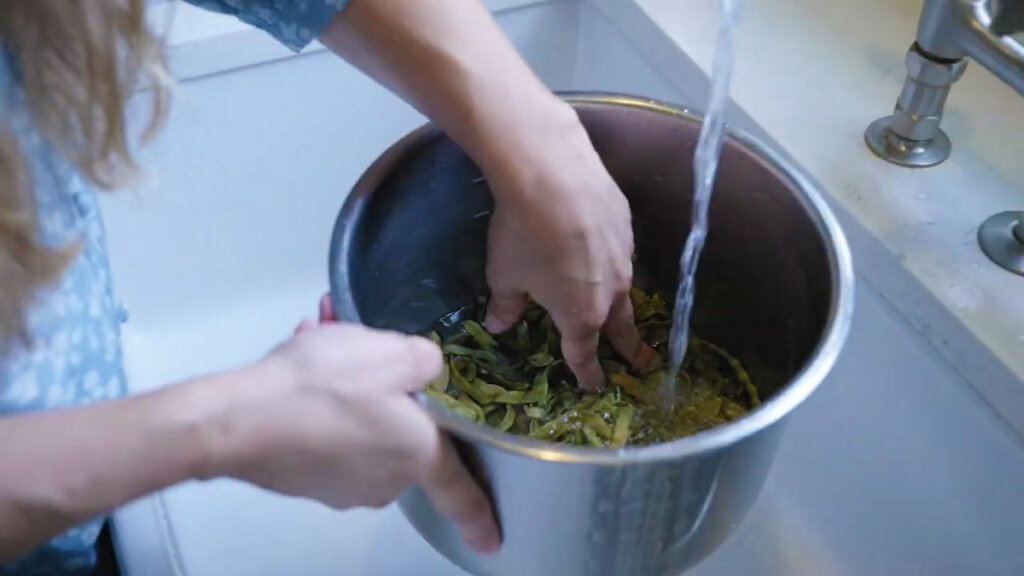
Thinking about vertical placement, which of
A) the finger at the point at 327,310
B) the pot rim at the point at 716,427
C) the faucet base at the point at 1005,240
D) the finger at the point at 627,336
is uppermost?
the pot rim at the point at 716,427

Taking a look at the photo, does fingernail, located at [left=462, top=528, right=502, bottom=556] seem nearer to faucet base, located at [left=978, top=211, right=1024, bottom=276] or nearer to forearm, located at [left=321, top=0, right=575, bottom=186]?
forearm, located at [left=321, top=0, right=575, bottom=186]

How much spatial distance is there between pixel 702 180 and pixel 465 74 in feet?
0.47

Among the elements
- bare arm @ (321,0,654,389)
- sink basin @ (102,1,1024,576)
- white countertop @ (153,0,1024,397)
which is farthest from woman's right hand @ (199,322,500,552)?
white countertop @ (153,0,1024,397)

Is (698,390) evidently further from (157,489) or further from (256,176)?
(256,176)

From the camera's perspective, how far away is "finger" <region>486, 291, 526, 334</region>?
556 mm

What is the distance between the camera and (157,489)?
0.36 m

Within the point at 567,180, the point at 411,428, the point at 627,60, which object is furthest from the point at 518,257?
the point at 627,60

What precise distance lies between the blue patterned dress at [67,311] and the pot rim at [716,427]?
93 millimetres

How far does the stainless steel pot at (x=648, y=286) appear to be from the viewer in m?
0.40

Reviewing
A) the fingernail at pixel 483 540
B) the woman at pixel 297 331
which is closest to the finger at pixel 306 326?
the woman at pixel 297 331

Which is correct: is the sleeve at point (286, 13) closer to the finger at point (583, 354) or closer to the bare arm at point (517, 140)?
the bare arm at point (517, 140)

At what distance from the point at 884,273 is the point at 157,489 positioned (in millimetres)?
437

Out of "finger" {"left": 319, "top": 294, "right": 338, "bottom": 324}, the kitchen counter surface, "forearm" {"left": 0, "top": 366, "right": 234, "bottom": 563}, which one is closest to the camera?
"forearm" {"left": 0, "top": 366, "right": 234, "bottom": 563}

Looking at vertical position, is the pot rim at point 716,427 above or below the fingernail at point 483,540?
above
